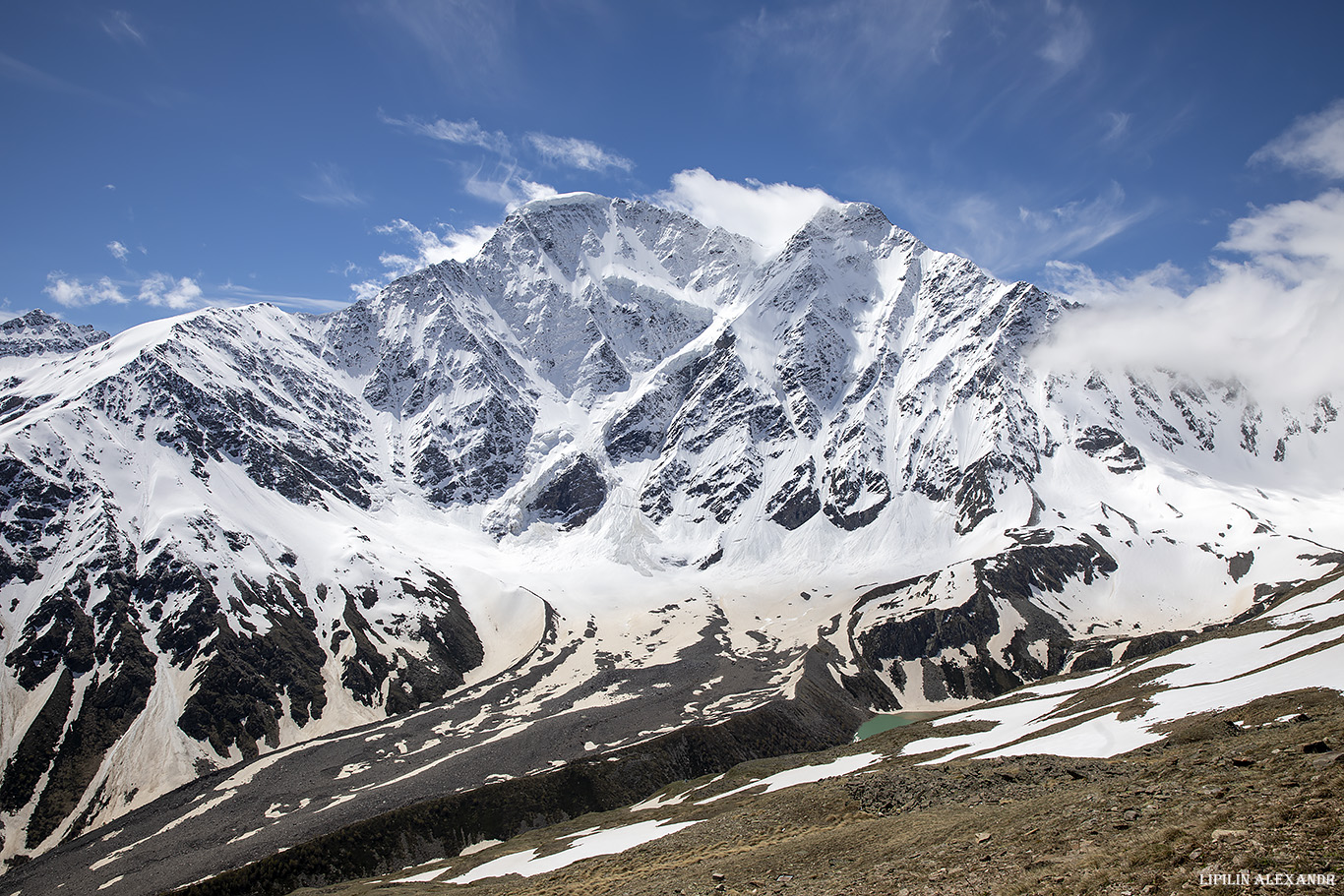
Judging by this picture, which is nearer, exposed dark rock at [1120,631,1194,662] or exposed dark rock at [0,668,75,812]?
exposed dark rock at [0,668,75,812]

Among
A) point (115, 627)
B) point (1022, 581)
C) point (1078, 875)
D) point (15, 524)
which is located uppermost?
point (15, 524)

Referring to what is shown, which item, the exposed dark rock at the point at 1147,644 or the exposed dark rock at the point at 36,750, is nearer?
the exposed dark rock at the point at 36,750

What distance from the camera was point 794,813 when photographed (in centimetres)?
3766

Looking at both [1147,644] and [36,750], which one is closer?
[36,750]

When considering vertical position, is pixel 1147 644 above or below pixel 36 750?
below

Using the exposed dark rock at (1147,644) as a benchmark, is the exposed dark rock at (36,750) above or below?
above

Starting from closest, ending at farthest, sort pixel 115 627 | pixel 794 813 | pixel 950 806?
pixel 950 806
pixel 794 813
pixel 115 627

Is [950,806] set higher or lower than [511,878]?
higher

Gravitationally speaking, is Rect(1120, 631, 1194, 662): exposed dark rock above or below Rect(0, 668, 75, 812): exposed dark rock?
below

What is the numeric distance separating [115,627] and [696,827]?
503 ft

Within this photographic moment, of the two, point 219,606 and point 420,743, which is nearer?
point 420,743

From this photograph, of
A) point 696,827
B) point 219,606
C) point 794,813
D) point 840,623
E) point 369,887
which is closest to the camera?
point 794,813

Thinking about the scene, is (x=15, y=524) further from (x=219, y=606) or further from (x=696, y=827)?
(x=696, y=827)

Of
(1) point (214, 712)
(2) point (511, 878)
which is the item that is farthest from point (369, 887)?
(1) point (214, 712)
